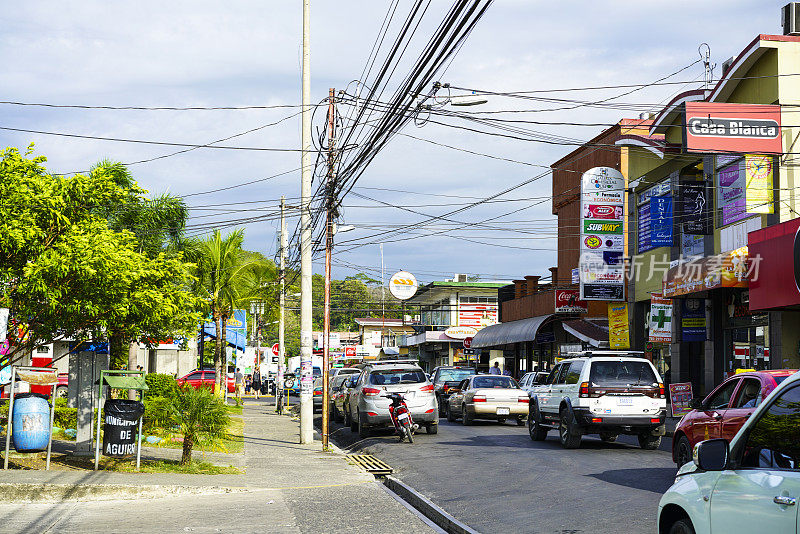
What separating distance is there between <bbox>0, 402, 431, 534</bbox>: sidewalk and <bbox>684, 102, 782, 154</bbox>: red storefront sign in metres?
13.0

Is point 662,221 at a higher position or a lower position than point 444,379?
higher

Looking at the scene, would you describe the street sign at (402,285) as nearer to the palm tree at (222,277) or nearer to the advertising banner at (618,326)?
the palm tree at (222,277)

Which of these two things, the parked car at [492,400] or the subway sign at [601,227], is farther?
the subway sign at [601,227]

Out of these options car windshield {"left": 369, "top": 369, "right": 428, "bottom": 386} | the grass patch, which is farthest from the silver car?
the grass patch

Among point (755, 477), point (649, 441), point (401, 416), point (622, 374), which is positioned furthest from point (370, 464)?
point (755, 477)

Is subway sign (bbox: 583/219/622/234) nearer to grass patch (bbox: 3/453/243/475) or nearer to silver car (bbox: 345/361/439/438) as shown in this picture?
silver car (bbox: 345/361/439/438)

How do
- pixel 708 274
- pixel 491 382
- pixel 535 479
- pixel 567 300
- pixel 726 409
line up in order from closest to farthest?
pixel 726 409
pixel 535 479
pixel 708 274
pixel 491 382
pixel 567 300

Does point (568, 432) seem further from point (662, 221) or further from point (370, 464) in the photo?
point (662, 221)

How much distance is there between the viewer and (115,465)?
594 inches

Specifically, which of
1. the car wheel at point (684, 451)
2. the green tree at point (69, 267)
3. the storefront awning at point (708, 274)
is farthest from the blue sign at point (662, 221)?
the green tree at point (69, 267)

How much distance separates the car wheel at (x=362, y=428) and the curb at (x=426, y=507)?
314 inches

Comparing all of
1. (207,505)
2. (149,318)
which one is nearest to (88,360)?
(149,318)

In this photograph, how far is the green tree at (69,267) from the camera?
1409 cm

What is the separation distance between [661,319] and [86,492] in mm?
22733
